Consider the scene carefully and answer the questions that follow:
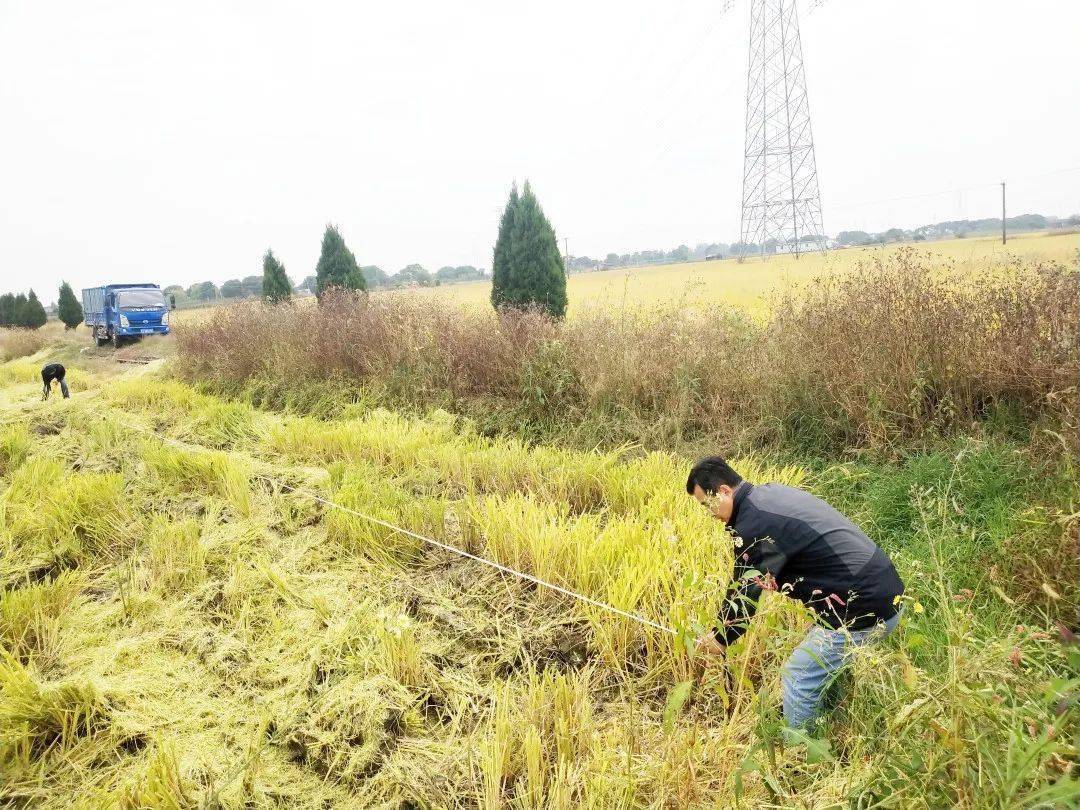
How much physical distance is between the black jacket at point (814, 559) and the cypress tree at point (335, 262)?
50.3 ft

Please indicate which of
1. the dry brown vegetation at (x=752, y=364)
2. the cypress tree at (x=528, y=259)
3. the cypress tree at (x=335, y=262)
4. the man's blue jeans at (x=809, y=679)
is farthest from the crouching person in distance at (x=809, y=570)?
the cypress tree at (x=335, y=262)

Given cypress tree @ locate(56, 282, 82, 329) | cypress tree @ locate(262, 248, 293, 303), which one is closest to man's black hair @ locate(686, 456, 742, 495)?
cypress tree @ locate(262, 248, 293, 303)

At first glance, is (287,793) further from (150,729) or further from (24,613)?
(24,613)

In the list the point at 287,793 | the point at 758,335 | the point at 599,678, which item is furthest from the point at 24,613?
the point at 758,335

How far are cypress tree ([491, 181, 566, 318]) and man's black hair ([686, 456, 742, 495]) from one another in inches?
359

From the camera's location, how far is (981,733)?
4.60ft

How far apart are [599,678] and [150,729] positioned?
6.45 ft

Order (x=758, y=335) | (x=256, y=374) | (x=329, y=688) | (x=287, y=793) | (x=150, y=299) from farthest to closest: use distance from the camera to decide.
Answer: (x=150, y=299) → (x=256, y=374) → (x=758, y=335) → (x=329, y=688) → (x=287, y=793)

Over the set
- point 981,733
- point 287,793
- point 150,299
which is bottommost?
point 287,793

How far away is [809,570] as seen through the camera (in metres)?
2.46

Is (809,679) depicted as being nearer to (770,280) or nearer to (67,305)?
(770,280)

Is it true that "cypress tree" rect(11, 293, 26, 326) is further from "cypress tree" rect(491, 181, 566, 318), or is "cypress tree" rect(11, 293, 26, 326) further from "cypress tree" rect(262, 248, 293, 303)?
"cypress tree" rect(491, 181, 566, 318)

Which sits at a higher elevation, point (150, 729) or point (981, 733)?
point (981, 733)

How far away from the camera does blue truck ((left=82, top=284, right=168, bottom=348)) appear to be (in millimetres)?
20859
